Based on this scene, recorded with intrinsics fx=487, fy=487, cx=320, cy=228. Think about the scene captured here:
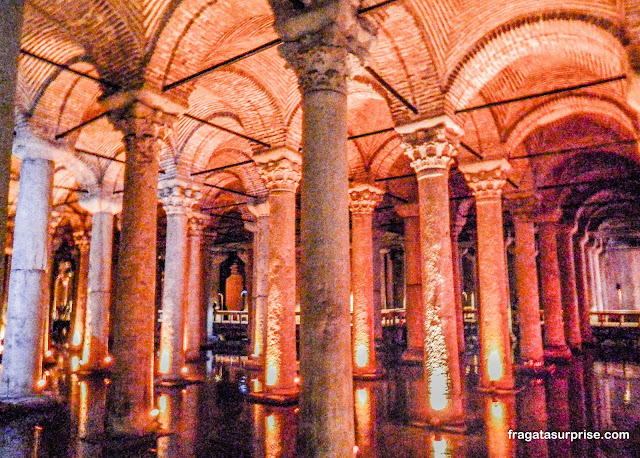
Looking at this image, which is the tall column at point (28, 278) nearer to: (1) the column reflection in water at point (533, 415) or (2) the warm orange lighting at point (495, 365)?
(1) the column reflection in water at point (533, 415)

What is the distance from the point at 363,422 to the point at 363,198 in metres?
5.96

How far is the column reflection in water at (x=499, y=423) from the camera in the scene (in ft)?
18.7

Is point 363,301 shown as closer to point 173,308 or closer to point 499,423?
point 173,308

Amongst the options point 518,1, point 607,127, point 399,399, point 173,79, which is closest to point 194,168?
point 173,79

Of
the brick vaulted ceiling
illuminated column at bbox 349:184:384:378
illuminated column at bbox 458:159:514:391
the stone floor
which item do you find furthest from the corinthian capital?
the stone floor

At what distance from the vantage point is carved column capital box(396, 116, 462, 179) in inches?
282

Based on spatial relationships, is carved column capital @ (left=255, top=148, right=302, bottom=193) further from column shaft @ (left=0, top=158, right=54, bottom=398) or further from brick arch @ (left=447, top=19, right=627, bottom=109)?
column shaft @ (left=0, top=158, right=54, bottom=398)

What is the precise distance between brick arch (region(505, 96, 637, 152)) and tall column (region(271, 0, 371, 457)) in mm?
5913

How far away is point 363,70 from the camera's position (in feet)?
18.0

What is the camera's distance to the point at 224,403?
841 cm

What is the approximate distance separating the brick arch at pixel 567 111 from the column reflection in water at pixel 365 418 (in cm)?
Result: 544

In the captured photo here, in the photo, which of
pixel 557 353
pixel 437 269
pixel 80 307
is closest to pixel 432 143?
pixel 437 269

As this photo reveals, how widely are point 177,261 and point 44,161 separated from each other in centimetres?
315

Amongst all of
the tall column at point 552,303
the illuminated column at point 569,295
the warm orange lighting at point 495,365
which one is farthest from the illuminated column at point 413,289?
the illuminated column at point 569,295
